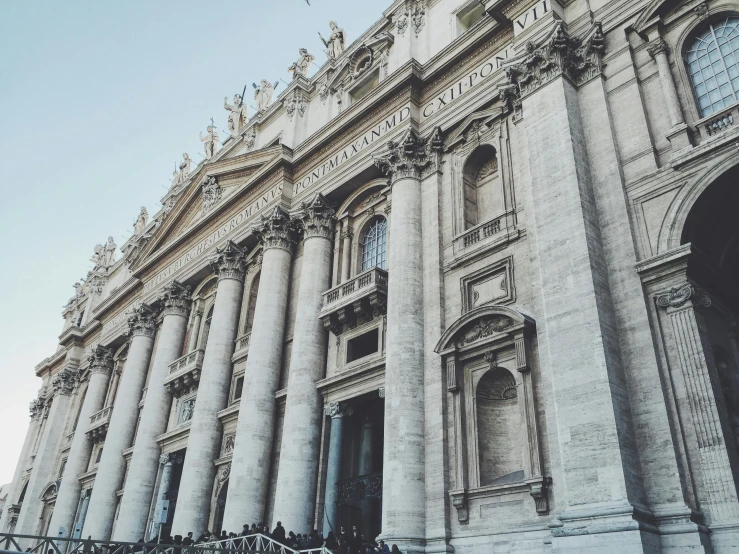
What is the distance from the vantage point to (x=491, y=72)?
20.9 metres

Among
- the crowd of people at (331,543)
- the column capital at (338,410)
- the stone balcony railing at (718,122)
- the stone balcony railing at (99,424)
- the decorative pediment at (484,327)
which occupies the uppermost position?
the stone balcony railing at (718,122)

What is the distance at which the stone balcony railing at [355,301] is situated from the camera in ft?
69.7

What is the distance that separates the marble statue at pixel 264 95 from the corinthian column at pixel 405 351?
13170mm

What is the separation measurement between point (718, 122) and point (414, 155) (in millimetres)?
9422

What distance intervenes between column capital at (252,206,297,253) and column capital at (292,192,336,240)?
1137 millimetres

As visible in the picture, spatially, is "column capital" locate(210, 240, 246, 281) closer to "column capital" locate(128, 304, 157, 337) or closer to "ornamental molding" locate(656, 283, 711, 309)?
"column capital" locate(128, 304, 157, 337)

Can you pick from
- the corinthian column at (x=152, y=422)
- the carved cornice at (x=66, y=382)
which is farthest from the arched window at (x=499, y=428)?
the carved cornice at (x=66, y=382)

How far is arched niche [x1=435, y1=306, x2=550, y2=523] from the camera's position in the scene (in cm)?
1553

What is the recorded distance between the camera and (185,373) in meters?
28.8

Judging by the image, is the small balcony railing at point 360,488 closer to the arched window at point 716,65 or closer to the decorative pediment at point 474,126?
the decorative pediment at point 474,126

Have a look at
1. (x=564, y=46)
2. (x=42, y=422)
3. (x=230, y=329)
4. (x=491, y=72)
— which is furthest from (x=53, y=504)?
(x=564, y=46)

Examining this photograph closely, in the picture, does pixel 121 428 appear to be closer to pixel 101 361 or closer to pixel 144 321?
pixel 144 321

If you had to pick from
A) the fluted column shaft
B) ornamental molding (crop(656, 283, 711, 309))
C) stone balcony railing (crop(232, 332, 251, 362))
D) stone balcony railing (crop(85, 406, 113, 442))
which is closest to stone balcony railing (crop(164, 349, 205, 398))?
stone balcony railing (crop(232, 332, 251, 362))

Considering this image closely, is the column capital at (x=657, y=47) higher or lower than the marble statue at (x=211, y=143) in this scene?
lower
